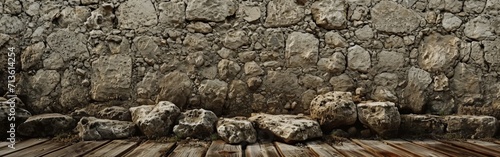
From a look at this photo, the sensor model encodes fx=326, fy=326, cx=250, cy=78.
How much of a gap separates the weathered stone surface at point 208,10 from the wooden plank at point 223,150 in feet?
4.51

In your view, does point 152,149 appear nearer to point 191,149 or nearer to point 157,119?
point 191,149

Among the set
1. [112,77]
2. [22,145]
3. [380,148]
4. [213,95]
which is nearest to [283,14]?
[213,95]

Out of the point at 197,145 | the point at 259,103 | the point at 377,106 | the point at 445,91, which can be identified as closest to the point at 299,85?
the point at 259,103

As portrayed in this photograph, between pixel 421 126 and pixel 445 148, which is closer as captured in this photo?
pixel 445 148

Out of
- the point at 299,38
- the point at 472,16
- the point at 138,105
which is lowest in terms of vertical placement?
the point at 138,105

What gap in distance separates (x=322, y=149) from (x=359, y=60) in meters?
1.33

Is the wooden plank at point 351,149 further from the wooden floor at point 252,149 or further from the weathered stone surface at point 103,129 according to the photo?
the weathered stone surface at point 103,129

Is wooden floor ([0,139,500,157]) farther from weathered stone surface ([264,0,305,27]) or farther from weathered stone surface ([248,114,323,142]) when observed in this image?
weathered stone surface ([264,0,305,27])

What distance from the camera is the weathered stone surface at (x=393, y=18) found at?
3.50 metres

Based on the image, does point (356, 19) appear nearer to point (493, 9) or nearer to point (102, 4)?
point (493, 9)

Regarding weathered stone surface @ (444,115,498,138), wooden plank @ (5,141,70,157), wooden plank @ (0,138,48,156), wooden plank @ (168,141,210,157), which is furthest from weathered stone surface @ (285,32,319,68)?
wooden plank @ (0,138,48,156)

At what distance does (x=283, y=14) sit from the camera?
3512 mm

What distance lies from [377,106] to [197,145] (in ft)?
5.49

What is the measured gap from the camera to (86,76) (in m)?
3.42
